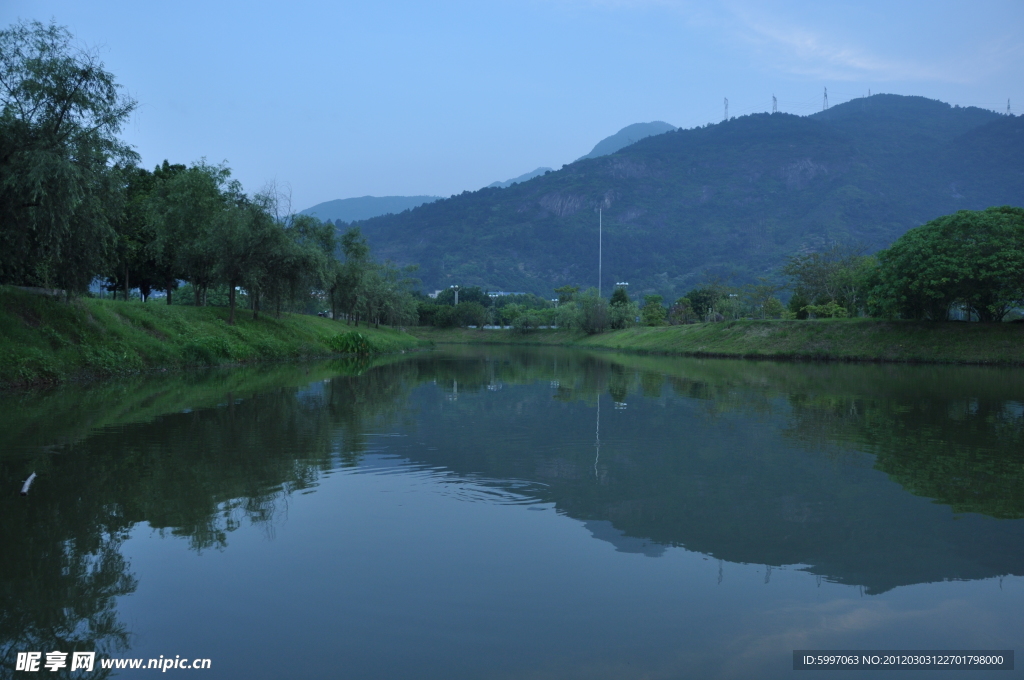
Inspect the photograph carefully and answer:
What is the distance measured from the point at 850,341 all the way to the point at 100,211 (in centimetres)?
6339

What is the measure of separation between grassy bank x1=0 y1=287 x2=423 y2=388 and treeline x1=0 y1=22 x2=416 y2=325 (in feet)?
5.41

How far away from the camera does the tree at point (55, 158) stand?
2517 centimetres

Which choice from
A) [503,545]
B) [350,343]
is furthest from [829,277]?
[503,545]

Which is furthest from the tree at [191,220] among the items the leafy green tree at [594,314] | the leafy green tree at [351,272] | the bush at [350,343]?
the leafy green tree at [594,314]

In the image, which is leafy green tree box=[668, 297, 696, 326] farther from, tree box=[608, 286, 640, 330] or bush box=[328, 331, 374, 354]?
bush box=[328, 331, 374, 354]

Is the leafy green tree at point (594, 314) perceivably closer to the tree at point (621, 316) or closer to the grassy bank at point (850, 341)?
the tree at point (621, 316)

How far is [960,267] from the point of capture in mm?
61156

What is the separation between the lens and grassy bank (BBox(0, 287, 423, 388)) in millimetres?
28734

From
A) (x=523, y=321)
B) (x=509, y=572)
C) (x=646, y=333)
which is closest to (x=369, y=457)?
(x=509, y=572)

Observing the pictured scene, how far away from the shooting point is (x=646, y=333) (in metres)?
98.6

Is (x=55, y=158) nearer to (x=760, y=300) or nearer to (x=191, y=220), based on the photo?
(x=191, y=220)

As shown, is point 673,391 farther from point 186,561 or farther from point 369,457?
point 186,561

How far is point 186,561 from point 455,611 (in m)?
3.33

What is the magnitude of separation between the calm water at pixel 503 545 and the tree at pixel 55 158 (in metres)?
10.3
